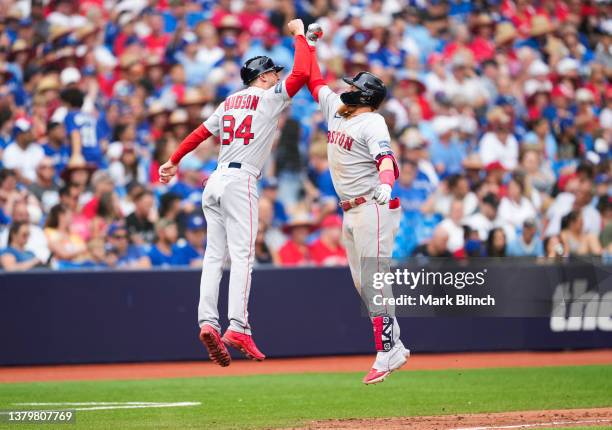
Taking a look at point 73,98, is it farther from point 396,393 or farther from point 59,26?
point 396,393

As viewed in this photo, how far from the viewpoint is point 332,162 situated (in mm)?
8781

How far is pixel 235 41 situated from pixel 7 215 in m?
4.93

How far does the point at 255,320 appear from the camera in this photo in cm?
1359

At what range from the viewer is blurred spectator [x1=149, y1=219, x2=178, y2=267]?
13570 mm

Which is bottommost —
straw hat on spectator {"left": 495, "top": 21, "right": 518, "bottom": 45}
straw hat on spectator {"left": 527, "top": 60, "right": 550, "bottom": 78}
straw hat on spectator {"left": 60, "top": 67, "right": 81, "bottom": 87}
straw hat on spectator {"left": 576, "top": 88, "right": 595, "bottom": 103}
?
straw hat on spectator {"left": 576, "top": 88, "right": 595, "bottom": 103}

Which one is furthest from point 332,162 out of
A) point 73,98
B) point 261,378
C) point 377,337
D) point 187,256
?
point 73,98

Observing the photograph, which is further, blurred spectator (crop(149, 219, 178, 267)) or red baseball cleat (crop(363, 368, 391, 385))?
A: blurred spectator (crop(149, 219, 178, 267))

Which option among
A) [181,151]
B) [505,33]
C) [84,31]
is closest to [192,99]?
[84,31]

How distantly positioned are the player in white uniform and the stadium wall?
194 inches

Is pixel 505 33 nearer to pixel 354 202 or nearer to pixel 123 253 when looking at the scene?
pixel 123 253

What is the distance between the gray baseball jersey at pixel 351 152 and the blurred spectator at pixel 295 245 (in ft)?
17.8

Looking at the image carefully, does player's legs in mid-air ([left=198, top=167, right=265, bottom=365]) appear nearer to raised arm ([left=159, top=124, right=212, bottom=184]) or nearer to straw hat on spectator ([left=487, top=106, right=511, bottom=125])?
raised arm ([left=159, top=124, right=212, bottom=184])

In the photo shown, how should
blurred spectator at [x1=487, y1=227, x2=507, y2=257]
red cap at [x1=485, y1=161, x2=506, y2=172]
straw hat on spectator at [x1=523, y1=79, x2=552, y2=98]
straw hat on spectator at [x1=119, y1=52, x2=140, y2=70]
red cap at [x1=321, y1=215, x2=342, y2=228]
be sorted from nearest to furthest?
blurred spectator at [x1=487, y1=227, x2=507, y2=257] → red cap at [x1=321, y1=215, x2=342, y2=228] → red cap at [x1=485, y1=161, x2=506, y2=172] → straw hat on spectator at [x1=119, y1=52, x2=140, y2=70] → straw hat on spectator at [x1=523, y1=79, x2=552, y2=98]

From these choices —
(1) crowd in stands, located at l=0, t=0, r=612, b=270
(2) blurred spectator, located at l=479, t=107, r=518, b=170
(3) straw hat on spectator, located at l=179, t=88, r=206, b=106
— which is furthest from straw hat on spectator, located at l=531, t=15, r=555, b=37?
(3) straw hat on spectator, located at l=179, t=88, r=206, b=106
